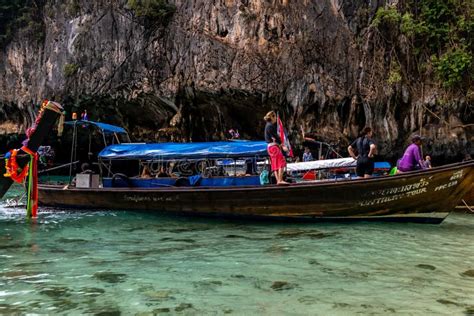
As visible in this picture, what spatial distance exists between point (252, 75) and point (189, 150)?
282 inches

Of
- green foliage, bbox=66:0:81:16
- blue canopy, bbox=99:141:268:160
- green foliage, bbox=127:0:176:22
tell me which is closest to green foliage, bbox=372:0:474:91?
blue canopy, bbox=99:141:268:160

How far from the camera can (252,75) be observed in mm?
16250

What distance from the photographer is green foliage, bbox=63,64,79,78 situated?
19.4 meters

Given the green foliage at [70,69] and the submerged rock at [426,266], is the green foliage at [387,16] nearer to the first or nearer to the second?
the submerged rock at [426,266]

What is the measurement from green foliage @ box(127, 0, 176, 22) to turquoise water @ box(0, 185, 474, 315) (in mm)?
12665

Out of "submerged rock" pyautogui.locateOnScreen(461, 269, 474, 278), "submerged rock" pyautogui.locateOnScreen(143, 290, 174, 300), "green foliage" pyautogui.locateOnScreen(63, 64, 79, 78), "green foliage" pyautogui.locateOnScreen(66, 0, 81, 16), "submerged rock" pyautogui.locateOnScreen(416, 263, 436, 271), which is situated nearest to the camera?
"submerged rock" pyautogui.locateOnScreen(143, 290, 174, 300)

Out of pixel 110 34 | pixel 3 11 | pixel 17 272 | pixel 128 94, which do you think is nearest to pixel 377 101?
pixel 128 94

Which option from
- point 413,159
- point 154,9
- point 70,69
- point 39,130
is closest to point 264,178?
point 413,159

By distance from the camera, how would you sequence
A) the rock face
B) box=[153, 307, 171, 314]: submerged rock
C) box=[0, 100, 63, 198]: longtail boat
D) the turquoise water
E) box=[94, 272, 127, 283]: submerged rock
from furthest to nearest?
the rock face
box=[0, 100, 63, 198]: longtail boat
box=[94, 272, 127, 283]: submerged rock
the turquoise water
box=[153, 307, 171, 314]: submerged rock

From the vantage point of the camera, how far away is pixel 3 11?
23922mm

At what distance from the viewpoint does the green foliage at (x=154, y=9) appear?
59.5ft

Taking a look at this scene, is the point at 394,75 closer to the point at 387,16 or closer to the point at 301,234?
the point at 387,16

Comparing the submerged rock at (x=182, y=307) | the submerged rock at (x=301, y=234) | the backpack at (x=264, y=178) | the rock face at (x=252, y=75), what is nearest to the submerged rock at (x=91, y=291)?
the submerged rock at (x=182, y=307)

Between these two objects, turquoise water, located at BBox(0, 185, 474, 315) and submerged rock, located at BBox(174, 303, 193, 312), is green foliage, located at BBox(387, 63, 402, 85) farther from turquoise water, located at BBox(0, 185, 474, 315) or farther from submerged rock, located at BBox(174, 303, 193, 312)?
submerged rock, located at BBox(174, 303, 193, 312)
